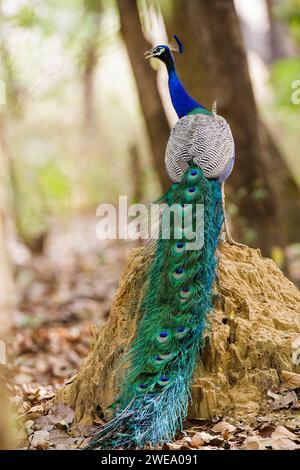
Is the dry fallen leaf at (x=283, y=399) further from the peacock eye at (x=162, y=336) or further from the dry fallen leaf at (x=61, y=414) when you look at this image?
the dry fallen leaf at (x=61, y=414)

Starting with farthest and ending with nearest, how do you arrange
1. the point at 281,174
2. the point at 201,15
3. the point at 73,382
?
1. the point at 281,174
2. the point at 201,15
3. the point at 73,382

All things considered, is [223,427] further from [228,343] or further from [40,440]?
[40,440]

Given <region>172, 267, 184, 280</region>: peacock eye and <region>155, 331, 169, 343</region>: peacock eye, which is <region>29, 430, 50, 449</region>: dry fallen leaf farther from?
<region>172, 267, 184, 280</region>: peacock eye

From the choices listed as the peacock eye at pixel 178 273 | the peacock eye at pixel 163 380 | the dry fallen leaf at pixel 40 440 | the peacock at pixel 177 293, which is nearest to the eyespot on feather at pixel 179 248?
the peacock at pixel 177 293

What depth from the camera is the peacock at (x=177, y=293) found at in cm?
402

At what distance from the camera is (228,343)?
14.9ft

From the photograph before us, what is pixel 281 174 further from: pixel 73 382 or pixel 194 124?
pixel 73 382

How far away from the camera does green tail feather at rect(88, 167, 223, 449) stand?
3.98 metres

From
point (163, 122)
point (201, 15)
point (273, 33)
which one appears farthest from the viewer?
point (273, 33)

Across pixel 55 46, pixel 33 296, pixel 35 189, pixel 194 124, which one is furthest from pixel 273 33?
pixel 194 124

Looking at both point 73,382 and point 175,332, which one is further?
point 73,382

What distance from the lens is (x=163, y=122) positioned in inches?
367

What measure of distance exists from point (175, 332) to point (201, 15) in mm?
5174

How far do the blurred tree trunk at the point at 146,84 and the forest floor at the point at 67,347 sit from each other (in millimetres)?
2016
